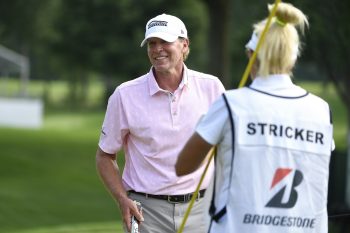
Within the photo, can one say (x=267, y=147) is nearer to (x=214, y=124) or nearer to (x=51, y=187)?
(x=214, y=124)

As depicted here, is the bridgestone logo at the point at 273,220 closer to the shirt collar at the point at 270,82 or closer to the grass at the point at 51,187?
the shirt collar at the point at 270,82

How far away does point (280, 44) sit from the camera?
388 cm

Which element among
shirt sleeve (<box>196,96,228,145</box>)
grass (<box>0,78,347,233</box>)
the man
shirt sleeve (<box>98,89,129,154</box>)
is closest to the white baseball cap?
the man

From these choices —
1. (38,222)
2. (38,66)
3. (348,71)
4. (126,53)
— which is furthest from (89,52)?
(348,71)

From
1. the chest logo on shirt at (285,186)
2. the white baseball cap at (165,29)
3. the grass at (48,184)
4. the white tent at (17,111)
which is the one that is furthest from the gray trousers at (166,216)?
the white tent at (17,111)

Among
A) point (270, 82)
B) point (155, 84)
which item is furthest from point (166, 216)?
point (270, 82)

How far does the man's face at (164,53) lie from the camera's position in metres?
5.25

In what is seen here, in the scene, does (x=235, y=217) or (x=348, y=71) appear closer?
(x=235, y=217)

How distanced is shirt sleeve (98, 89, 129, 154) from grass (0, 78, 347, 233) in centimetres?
896

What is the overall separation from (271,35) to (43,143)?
2658 cm

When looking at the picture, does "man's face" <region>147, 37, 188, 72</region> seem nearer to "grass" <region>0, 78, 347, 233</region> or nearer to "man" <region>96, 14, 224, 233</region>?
"man" <region>96, 14, 224, 233</region>

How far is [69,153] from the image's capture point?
91.6 feet

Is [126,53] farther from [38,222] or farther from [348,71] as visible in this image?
[348,71]

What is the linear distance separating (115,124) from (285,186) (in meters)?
1.70
